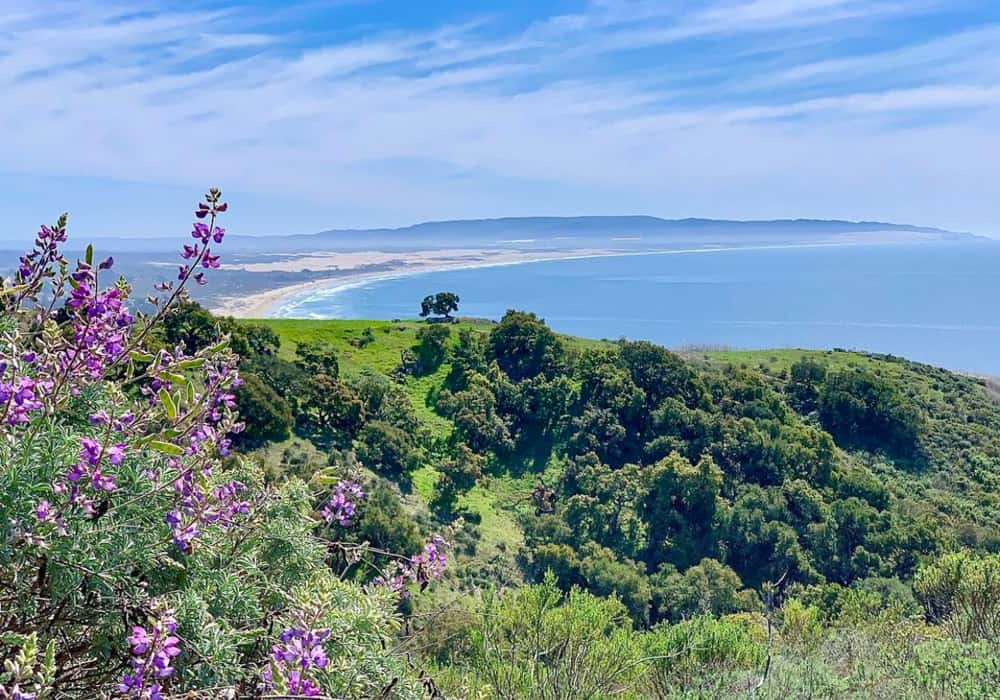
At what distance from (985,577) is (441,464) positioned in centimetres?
2342

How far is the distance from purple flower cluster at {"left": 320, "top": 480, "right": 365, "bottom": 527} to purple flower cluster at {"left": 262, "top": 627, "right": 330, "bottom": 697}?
1.21m

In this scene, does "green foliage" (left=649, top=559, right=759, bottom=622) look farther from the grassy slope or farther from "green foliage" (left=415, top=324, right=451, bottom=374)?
"green foliage" (left=415, top=324, right=451, bottom=374)

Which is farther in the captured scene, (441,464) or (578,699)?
(441,464)

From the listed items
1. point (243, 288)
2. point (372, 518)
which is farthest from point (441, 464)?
point (243, 288)

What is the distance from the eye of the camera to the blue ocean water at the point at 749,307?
105 metres

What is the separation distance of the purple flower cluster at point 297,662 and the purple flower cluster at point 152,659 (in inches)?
11.1

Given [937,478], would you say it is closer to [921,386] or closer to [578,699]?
[921,386]

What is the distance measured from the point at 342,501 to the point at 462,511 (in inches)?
1037

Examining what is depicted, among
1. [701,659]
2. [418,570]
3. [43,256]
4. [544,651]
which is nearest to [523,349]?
[701,659]

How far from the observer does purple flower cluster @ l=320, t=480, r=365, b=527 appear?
126 inches

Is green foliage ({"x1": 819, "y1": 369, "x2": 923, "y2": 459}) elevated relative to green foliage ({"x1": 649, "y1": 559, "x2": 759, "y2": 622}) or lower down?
elevated

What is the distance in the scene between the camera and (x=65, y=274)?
2502 millimetres

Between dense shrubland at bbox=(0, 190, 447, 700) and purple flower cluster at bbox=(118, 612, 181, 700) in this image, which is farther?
dense shrubland at bbox=(0, 190, 447, 700)

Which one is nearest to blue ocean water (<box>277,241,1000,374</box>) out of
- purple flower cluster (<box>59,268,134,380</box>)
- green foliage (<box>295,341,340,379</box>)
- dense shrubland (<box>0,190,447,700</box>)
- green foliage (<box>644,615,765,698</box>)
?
green foliage (<box>295,341,340,379</box>)
